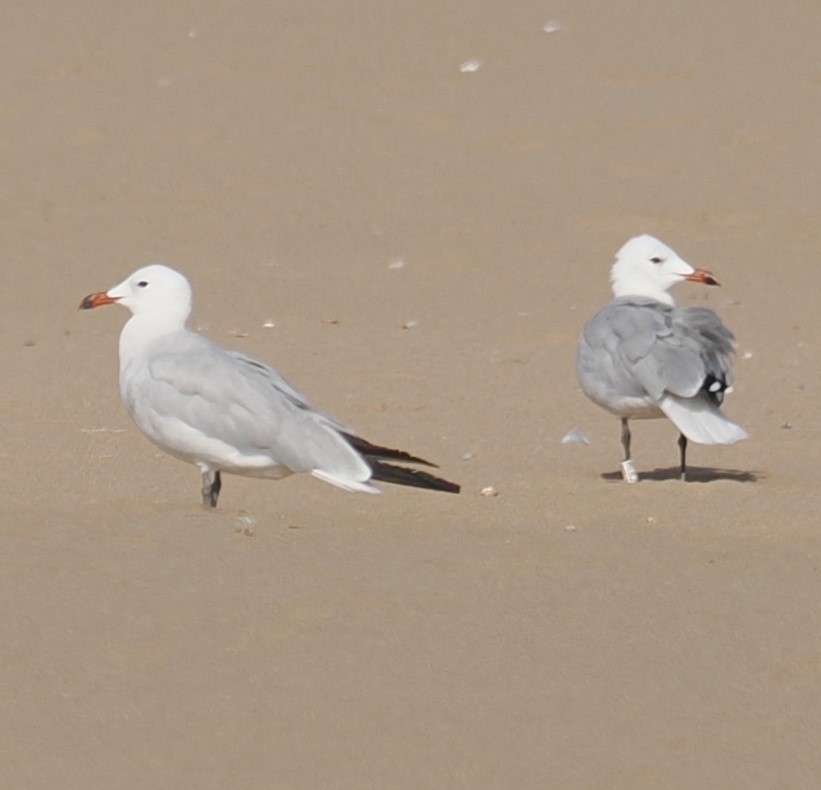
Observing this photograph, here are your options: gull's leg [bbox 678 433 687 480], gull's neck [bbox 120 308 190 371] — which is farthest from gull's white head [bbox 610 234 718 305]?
gull's neck [bbox 120 308 190 371]

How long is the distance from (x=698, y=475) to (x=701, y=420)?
0.52 metres

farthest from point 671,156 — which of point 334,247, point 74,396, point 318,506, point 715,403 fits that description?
point 318,506

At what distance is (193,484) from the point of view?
9320mm

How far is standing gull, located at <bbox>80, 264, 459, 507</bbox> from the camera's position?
7672mm

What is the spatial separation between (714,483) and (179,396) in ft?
7.70

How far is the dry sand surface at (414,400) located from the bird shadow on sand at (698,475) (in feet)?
0.21

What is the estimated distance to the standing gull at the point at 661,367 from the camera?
358 inches

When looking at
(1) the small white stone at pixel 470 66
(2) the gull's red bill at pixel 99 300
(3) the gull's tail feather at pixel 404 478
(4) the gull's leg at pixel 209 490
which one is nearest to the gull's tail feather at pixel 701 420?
(3) the gull's tail feather at pixel 404 478

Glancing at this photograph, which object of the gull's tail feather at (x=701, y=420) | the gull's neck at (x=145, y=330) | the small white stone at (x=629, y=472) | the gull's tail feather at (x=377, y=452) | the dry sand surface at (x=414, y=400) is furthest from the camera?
the small white stone at (x=629, y=472)

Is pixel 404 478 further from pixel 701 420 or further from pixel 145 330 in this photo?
pixel 701 420

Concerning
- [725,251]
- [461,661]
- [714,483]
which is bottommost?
[725,251]

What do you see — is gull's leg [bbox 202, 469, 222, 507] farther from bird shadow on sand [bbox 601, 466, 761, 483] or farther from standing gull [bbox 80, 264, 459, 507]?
bird shadow on sand [bbox 601, 466, 761, 483]

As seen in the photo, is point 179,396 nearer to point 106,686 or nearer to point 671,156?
point 106,686

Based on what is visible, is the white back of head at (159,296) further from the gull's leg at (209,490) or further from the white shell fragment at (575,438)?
the white shell fragment at (575,438)
